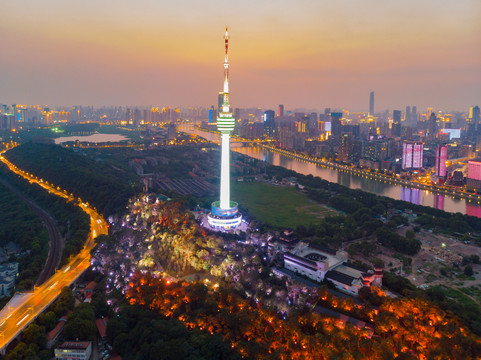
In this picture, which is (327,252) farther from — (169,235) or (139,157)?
(139,157)

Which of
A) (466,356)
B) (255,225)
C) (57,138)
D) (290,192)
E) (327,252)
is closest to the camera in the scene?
(466,356)

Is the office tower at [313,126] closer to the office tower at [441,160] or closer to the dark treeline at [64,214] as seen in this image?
the office tower at [441,160]

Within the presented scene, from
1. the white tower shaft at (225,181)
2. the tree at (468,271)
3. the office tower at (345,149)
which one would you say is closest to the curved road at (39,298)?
the white tower shaft at (225,181)

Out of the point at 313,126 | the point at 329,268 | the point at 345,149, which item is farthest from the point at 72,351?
the point at 313,126

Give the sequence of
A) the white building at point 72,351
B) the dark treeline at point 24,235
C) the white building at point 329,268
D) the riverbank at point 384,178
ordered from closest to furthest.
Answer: the white building at point 72,351 → the white building at point 329,268 → the dark treeline at point 24,235 → the riverbank at point 384,178

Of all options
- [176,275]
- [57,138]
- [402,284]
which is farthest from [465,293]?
[57,138]

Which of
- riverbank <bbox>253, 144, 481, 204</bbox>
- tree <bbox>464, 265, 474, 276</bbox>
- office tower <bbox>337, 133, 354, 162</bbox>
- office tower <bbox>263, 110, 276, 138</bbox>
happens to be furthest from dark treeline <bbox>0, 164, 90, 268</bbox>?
office tower <bbox>263, 110, 276, 138</bbox>
